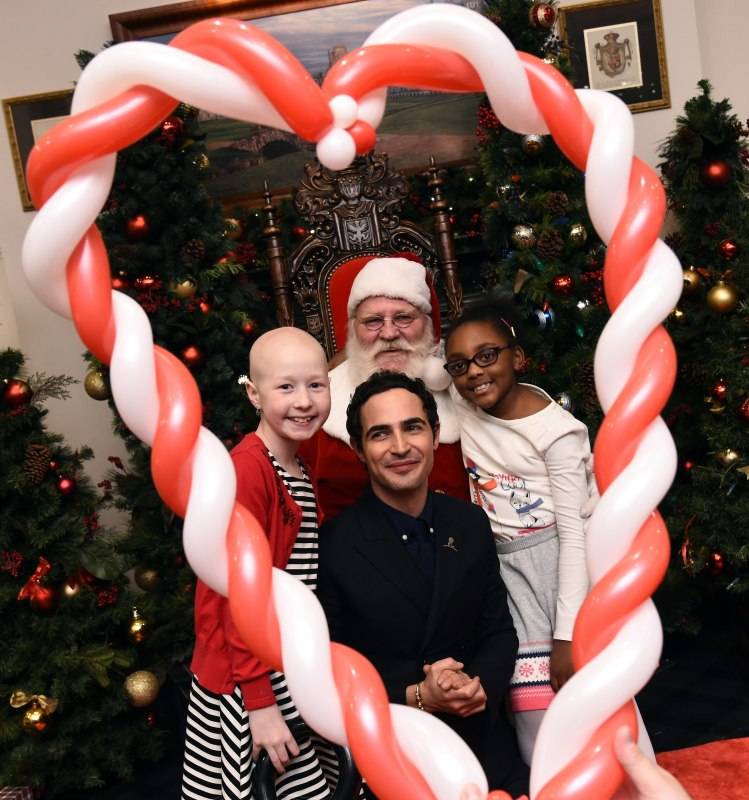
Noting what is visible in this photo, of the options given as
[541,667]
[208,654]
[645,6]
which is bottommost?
[541,667]

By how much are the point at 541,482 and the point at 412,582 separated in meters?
0.43

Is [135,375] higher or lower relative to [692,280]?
higher

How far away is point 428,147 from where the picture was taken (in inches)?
158

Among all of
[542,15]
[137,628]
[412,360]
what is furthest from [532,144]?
[137,628]

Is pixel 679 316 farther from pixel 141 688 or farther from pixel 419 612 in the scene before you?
pixel 141 688

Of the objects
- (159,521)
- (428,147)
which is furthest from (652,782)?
(428,147)

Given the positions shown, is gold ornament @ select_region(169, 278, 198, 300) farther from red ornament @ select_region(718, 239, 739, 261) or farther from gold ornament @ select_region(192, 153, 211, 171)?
red ornament @ select_region(718, 239, 739, 261)

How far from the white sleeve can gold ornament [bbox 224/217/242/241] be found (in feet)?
6.67

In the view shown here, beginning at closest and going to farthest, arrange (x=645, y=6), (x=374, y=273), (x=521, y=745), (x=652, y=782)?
1. (x=652, y=782)
2. (x=521, y=745)
3. (x=374, y=273)
4. (x=645, y=6)

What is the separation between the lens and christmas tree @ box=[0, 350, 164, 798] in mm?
2910

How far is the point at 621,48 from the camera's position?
3924 millimetres

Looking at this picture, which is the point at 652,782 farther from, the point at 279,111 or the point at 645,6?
the point at 645,6

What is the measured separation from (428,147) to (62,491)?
89.0 inches

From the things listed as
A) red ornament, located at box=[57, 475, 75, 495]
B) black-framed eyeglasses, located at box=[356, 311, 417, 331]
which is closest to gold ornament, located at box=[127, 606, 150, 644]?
red ornament, located at box=[57, 475, 75, 495]
